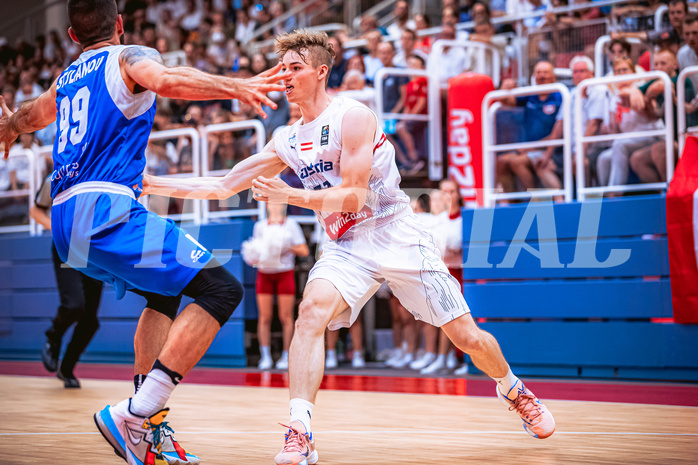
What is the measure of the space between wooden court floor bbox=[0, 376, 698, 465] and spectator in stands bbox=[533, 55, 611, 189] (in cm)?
271

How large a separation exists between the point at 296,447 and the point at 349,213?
4.36 feet

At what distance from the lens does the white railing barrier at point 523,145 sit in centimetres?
825

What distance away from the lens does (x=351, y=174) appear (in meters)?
4.25

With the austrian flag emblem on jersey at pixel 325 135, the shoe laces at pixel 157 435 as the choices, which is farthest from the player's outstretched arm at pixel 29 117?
the shoe laces at pixel 157 435

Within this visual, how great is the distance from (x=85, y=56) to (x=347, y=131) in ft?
4.43

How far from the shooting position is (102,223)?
3.78 meters

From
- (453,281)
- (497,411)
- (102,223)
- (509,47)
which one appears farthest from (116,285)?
(509,47)

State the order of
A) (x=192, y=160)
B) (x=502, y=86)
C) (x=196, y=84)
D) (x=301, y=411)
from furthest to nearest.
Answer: (x=192, y=160)
(x=502, y=86)
(x=301, y=411)
(x=196, y=84)

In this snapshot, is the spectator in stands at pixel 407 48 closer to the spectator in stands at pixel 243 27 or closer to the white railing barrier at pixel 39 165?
the white railing barrier at pixel 39 165

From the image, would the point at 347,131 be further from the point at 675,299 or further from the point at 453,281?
the point at 675,299

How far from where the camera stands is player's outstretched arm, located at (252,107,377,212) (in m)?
4.18

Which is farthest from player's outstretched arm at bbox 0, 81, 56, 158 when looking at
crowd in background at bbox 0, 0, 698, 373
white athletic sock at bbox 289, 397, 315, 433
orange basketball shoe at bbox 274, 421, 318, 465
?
crowd in background at bbox 0, 0, 698, 373

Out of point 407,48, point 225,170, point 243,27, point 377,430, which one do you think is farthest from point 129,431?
point 243,27

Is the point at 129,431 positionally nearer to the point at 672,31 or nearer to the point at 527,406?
the point at 527,406
